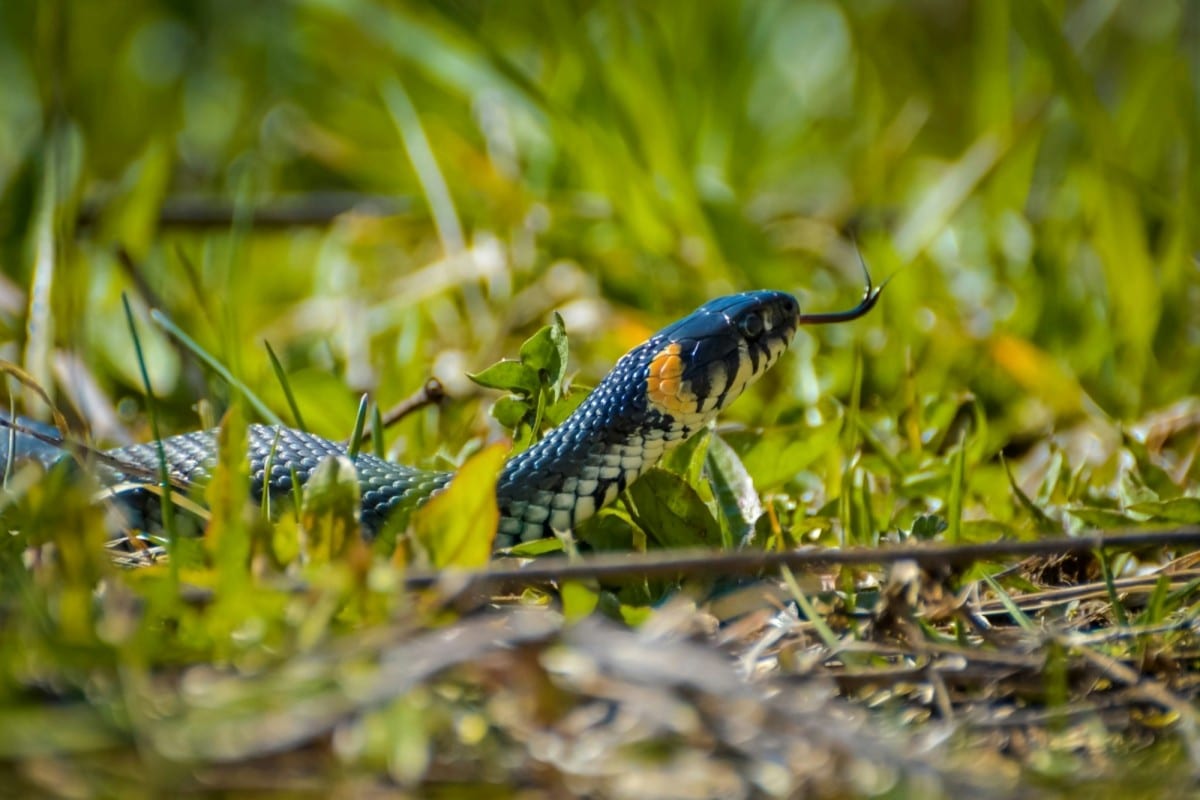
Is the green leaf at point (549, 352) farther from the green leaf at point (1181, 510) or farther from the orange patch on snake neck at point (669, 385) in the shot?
the green leaf at point (1181, 510)

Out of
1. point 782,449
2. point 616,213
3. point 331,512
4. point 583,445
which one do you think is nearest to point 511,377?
point 583,445

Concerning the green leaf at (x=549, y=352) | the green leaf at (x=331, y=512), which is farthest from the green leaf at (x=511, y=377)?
the green leaf at (x=331, y=512)

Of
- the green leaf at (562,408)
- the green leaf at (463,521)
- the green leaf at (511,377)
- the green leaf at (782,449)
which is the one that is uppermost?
the green leaf at (511,377)

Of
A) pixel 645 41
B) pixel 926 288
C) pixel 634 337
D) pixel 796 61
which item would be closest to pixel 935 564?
pixel 634 337

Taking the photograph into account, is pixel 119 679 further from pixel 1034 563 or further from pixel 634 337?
pixel 634 337

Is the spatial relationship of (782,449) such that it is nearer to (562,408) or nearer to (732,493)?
(732,493)
